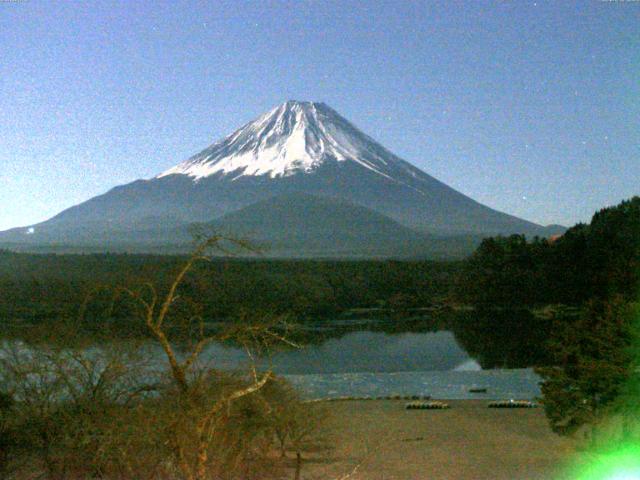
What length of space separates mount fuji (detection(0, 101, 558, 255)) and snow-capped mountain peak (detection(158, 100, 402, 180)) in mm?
157

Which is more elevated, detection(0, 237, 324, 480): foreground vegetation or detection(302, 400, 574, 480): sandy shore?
detection(0, 237, 324, 480): foreground vegetation

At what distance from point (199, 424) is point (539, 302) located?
1440 inches

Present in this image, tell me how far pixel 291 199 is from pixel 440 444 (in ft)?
318

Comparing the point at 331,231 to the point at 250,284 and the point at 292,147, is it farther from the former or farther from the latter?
the point at 250,284

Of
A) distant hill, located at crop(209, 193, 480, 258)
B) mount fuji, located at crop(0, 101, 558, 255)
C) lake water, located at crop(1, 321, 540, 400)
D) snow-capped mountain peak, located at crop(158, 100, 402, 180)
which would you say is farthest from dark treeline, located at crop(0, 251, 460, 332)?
snow-capped mountain peak, located at crop(158, 100, 402, 180)

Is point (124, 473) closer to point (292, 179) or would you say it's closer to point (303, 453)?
point (303, 453)

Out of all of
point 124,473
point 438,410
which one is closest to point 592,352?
point 438,410

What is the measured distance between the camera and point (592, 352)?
1213 centimetres

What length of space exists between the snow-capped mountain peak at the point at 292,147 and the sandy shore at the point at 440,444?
106 m

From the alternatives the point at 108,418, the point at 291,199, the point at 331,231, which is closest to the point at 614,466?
the point at 108,418

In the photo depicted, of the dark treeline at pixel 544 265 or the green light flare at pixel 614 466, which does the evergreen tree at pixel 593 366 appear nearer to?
the green light flare at pixel 614 466

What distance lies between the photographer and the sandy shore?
33.7 feet

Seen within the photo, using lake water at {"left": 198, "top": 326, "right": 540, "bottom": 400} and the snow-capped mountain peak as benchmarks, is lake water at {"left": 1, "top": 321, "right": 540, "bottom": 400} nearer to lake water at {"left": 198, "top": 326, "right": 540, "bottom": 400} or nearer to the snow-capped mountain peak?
lake water at {"left": 198, "top": 326, "right": 540, "bottom": 400}

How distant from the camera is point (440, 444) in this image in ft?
40.9
